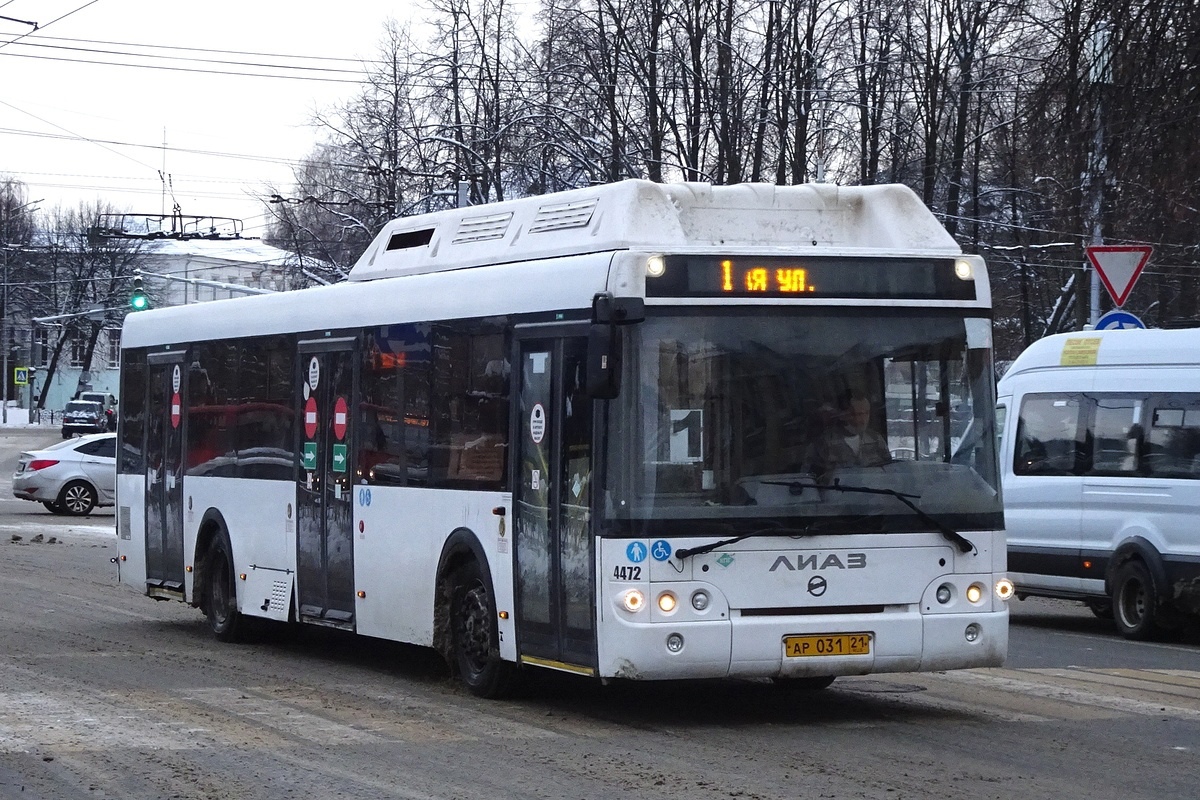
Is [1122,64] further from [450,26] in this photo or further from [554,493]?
[450,26]

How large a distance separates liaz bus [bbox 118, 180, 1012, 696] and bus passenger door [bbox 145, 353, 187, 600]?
4.40 metres

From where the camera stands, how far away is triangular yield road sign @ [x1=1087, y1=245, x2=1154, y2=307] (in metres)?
18.6

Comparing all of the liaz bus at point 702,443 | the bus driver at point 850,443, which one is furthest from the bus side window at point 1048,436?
the bus driver at point 850,443

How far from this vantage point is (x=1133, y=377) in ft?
52.5

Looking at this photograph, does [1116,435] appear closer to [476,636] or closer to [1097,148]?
[1097,148]

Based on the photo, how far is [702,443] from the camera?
371 inches

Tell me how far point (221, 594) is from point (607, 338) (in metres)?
6.59

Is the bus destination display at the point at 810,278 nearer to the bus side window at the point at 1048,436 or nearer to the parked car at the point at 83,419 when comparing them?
the bus side window at the point at 1048,436

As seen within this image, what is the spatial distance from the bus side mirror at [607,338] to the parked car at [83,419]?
2727 inches

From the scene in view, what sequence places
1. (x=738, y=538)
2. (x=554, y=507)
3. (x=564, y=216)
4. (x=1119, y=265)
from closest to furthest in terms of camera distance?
1. (x=738, y=538)
2. (x=554, y=507)
3. (x=564, y=216)
4. (x=1119, y=265)

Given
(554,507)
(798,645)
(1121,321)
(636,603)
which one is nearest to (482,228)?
(554,507)

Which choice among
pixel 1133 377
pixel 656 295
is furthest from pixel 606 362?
pixel 1133 377

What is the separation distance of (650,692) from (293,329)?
413 centimetres

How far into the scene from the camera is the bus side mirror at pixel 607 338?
366 inches
